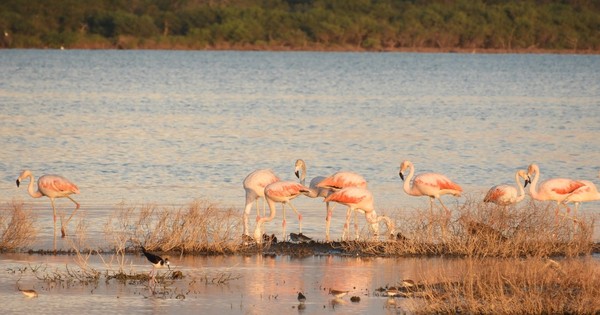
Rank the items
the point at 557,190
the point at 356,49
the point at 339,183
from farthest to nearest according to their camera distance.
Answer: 1. the point at 356,49
2. the point at 557,190
3. the point at 339,183

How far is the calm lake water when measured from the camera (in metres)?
22.0

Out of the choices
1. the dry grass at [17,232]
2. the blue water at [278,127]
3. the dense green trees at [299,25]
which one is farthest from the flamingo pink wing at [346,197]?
the dense green trees at [299,25]

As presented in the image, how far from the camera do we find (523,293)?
11242 mm

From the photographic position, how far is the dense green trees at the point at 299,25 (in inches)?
3957

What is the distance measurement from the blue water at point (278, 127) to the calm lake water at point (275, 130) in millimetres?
61

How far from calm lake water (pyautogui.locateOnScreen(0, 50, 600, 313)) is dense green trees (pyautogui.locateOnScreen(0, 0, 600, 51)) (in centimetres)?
2451

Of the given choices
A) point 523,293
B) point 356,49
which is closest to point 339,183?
point 523,293

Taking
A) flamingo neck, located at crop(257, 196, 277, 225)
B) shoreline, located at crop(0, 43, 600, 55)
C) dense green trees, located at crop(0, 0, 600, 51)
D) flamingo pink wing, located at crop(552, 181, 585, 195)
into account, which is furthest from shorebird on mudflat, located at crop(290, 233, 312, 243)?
shoreline, located at crop(0, 43, 600, 55)

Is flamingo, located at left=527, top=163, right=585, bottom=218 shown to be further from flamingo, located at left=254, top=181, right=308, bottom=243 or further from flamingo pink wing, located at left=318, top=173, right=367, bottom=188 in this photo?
flamingo, located at left=254, top=181, right=308, bottom=243

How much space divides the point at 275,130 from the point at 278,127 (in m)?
1.13

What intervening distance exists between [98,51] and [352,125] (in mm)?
66381

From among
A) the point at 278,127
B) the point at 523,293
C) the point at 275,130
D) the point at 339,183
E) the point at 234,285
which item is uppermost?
the point at 278,127

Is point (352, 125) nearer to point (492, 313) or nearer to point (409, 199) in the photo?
point (409, 199)

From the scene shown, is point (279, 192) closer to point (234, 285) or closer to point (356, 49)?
point (234, 285)
